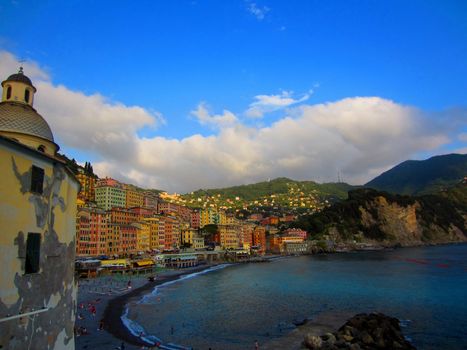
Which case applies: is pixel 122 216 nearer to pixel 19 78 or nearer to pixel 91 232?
pixel 91 232

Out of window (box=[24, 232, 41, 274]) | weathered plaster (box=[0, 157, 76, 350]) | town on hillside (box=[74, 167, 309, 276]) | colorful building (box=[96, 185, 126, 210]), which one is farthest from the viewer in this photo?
colorful building (box=[96, 185, 126, 210])

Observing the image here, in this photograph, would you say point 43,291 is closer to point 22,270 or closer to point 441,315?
point 22,270

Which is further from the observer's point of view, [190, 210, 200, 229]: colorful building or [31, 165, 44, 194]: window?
[190, 210, 200, 229]: colorful building

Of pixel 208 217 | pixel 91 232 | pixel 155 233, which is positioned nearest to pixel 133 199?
pixel 155 233

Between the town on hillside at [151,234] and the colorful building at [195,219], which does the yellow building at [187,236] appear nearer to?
the town on hillside at [151,234]

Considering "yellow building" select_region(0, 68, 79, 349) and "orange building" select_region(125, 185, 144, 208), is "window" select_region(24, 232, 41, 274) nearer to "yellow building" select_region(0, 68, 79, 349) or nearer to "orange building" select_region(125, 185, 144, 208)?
"yellow building" select_region(0, 68, 79, 349)

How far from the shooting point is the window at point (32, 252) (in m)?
10.4

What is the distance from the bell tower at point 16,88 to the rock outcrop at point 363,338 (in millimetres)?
26508

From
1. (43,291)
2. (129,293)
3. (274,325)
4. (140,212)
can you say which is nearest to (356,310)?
(274,325)

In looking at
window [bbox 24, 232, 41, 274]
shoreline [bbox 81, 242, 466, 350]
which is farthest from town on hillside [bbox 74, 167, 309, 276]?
window [bbox 24, 232, 41, 274]

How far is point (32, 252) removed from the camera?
1061 centimetres

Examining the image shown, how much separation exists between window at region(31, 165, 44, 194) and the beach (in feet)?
76.8

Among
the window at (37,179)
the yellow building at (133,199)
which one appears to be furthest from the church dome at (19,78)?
the yellow building at (133,199)

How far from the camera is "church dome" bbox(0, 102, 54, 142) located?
16219mm
